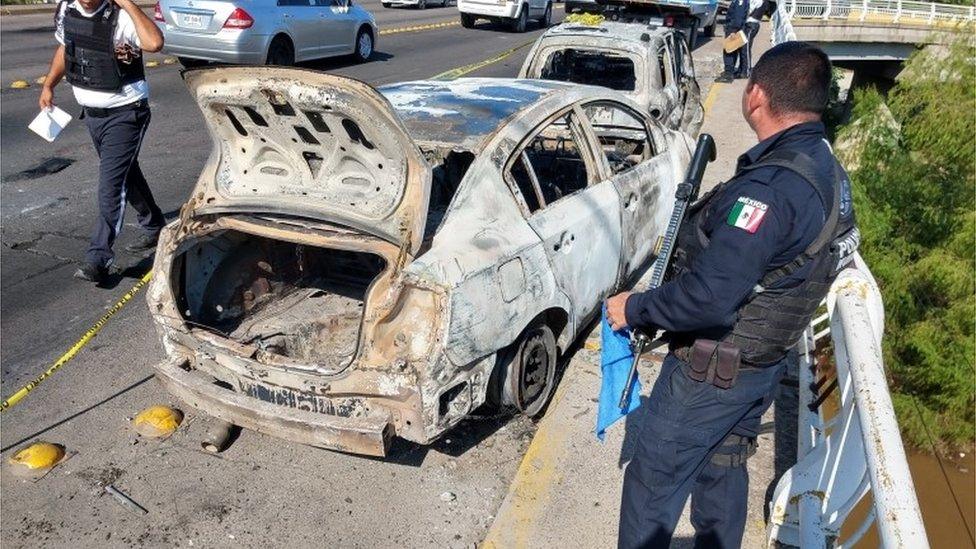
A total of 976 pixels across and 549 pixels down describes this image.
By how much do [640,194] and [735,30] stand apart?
11.7 m

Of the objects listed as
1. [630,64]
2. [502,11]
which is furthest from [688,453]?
[502,11]

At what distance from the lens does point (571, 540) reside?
132 inches

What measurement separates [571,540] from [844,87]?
94.3 feet

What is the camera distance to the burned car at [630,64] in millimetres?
7714

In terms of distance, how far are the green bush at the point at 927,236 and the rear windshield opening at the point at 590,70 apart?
3.15 metres

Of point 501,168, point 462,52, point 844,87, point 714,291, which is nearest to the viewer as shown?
point 714,291

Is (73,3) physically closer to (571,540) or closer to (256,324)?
(256,324)

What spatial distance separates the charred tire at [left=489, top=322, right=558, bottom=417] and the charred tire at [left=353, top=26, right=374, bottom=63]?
41.9 ft

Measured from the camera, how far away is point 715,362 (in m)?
2.55

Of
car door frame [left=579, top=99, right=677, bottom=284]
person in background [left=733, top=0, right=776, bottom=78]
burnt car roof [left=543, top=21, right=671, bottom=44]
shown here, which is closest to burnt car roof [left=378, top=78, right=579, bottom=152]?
car door frame [left=579, top=99, right=677, bottom=284]

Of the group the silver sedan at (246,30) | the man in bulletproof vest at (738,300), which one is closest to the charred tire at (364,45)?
the silver sedan at (246,30)

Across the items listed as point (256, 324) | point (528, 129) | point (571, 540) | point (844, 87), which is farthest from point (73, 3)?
point (844, 87)

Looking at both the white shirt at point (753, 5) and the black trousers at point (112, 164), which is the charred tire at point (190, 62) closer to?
the black trousers at point (112, 164)

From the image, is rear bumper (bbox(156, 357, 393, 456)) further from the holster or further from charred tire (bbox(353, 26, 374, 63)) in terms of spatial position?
charred tire (bbox(353, 26, 374, 63))
